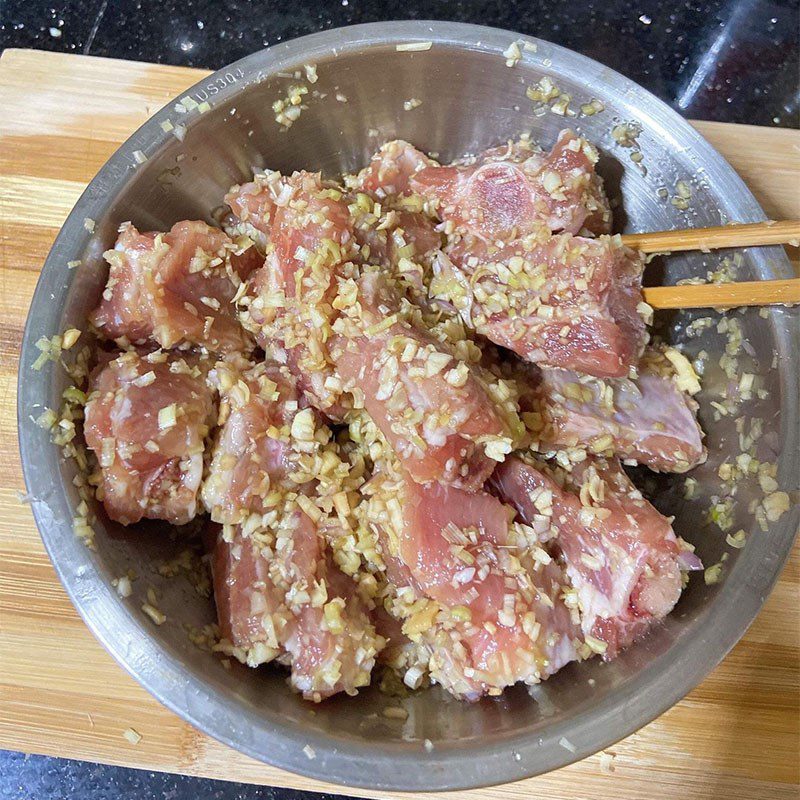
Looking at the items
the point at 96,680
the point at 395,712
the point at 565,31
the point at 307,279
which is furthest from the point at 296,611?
the point at 565,31

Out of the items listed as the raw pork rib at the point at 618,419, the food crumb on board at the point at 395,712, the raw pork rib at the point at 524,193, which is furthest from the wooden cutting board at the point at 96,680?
the raw pork rib at the point at 524,193

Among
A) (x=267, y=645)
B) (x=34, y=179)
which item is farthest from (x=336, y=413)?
(x=34, y=179)

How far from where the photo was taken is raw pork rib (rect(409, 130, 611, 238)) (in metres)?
1.82

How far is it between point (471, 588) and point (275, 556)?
471 millimetres

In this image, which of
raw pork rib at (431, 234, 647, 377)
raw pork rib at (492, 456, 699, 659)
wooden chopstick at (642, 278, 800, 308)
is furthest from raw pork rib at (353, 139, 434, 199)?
raw pork rib at (492, 456, 699, 659)

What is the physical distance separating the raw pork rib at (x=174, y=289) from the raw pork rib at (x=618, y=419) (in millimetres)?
815

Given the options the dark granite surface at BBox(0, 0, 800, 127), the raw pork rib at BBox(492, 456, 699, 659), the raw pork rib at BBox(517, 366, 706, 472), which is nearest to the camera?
the raw pork rib at BBox(492, 456, 699, 659)

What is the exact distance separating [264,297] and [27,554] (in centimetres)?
98

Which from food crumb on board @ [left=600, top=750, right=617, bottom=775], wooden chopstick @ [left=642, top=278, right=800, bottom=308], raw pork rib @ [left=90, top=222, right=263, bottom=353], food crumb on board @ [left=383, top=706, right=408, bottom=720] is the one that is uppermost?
wooden chopstick @ [left=642, top=278, right=800, bottom=308]

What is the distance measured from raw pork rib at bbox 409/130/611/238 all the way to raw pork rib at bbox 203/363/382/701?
661 mm

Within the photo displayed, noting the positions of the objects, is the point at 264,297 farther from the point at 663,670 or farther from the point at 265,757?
the point at 663,670

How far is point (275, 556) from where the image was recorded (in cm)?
167

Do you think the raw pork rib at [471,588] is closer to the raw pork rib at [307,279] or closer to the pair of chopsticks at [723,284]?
the raw pork rib at [307,279]

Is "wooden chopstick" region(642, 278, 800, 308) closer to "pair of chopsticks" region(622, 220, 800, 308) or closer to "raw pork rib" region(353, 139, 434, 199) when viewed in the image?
"pair of chopsticks" region(622, 220, 800, 308)
